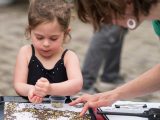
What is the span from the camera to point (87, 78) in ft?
13.0

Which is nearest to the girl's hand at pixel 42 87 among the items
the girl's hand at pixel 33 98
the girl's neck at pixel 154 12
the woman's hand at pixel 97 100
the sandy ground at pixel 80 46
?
the girl's hand at pixel 33 98

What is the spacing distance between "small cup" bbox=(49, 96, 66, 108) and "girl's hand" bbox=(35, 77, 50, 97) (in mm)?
48

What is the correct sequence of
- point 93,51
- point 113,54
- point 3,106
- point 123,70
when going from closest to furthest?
point 3,106
point 93,51
point 113,54
point 123,70

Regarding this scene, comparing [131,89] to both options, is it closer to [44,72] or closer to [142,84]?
[142,84]

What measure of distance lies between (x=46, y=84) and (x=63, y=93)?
0.14 metres

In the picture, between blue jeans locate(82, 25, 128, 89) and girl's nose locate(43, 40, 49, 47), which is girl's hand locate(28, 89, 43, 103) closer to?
girl's nose locate(43, 40, 49, 47)

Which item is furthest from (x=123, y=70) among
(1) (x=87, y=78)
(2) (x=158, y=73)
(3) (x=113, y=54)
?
(2) (x=158, y=73)

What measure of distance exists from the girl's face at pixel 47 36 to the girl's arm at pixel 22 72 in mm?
76

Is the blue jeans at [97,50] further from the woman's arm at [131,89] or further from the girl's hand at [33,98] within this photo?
the girl's hand at [33,98]

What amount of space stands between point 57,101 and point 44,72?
0.76 feet

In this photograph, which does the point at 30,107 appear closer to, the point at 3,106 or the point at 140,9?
the point at 3,106

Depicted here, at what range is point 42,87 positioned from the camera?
194 centimetres

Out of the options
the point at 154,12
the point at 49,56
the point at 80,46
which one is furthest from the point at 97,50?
the point at 154,12

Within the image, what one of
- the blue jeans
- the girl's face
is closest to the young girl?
the girl's face
